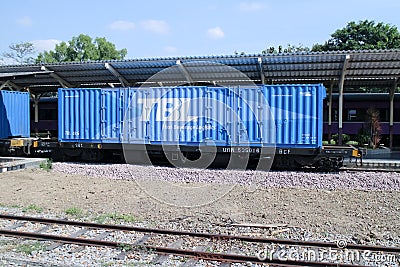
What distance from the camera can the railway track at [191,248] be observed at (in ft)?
18.9

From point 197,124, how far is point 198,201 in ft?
16.3

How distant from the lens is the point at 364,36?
1505 inches


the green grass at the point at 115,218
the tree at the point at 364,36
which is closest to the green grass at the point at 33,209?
the green grass at the point at 115,218

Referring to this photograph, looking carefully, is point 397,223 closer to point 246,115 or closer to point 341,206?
→ point 341,206

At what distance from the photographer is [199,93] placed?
14.1 m

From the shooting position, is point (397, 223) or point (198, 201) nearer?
point (397, 223)

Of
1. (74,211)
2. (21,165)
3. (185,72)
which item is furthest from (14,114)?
(74,211)

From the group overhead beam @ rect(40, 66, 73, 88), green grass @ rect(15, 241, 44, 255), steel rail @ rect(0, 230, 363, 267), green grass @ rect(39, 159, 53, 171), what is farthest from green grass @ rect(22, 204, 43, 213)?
overhead beam @ rect(40, 66, 73, 88)

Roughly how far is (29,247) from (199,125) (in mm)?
8565

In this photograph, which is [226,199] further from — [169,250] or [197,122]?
[197,122]

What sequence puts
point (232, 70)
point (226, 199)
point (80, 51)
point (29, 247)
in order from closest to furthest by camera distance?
point (29, 247)
point (226, 199)
point (232, 70)
point (80, 51)

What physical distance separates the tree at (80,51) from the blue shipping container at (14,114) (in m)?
30.3

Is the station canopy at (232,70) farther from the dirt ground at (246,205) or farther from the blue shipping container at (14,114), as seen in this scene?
the dirt ground at (246,205)

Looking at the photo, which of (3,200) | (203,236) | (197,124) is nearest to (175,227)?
(203,236)
